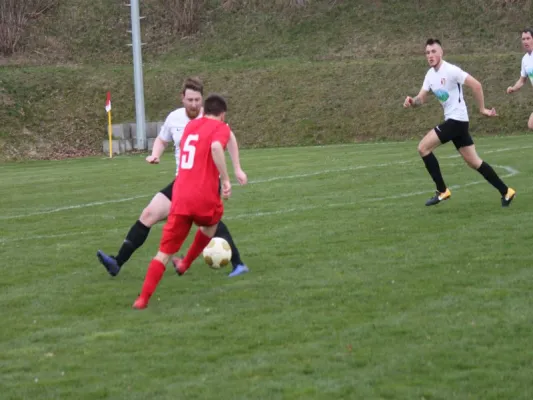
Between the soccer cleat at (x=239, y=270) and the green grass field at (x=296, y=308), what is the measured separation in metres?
0.15

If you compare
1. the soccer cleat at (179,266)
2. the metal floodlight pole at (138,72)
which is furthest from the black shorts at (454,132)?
the metal floodlight pole at (138,72)

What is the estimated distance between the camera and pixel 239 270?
9859 millimetres

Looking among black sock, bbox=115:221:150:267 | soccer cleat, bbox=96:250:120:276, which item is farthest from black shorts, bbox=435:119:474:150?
soccer cleat, bbox=96:250:120:276

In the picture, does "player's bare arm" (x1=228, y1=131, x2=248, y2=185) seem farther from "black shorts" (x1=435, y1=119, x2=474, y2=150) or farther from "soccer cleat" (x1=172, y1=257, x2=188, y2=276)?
"black shorts" (x1=435, y1=119, x2=474, y2=150)

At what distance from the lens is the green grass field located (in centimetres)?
629

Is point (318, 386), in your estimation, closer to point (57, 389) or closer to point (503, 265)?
point (57, 389)

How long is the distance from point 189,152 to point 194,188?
0.31 m

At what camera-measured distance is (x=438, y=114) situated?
34.1 m

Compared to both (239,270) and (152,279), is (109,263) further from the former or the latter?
(152,279)

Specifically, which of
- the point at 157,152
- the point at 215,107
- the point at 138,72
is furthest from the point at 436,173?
the point at 138,72

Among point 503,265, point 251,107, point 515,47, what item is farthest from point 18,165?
point 503,265

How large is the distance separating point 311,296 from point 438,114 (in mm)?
26303

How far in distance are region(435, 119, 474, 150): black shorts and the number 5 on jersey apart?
5.69 meters

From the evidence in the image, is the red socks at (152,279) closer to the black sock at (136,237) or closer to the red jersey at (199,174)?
the red jersey at (199,174)
